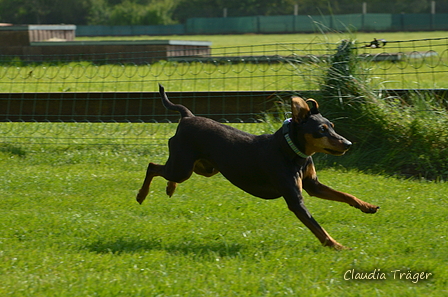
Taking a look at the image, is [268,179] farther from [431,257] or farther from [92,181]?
[92,181]

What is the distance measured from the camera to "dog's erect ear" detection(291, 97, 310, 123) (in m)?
4.68

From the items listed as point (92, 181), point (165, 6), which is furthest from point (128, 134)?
point (165, 6)

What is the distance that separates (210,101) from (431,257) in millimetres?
4835

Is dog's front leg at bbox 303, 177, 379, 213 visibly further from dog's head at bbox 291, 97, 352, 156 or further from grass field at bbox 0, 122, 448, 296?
dog's head at bbox 291, 97, 352, 156

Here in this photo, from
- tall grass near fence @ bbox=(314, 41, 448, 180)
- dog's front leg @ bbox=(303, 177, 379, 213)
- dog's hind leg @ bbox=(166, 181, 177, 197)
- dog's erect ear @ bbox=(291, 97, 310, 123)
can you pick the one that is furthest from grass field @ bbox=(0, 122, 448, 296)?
dog's erect ear @ bbox=(291, 97, 310, 123)

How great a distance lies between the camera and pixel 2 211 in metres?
5.80

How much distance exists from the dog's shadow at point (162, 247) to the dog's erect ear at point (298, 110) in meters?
1.10

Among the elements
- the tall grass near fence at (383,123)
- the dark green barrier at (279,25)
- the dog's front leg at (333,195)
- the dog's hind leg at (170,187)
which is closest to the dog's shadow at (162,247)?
the dog's front leg at (333,195)

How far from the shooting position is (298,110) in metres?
4.69

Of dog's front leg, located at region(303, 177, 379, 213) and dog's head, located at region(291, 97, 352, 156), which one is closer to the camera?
dog's head, located at region(291, 97, 352, 156)

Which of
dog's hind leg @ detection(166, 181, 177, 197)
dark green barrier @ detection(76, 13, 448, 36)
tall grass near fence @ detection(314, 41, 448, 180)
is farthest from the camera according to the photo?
dark green barrier @ detection(76, 13, 448, 36)

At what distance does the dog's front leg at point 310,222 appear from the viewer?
4.56 metres

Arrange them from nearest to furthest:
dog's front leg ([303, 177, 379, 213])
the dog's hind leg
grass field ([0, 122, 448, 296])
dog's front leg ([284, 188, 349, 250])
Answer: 1. grass field ([0, 122, 448, 296])
2. dog's front leg ([284, 188, 349, 250])
3. dog's front leg ([303, 177, 379, 213])
4. the dog's hind leg

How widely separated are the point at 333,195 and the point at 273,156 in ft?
1.94
